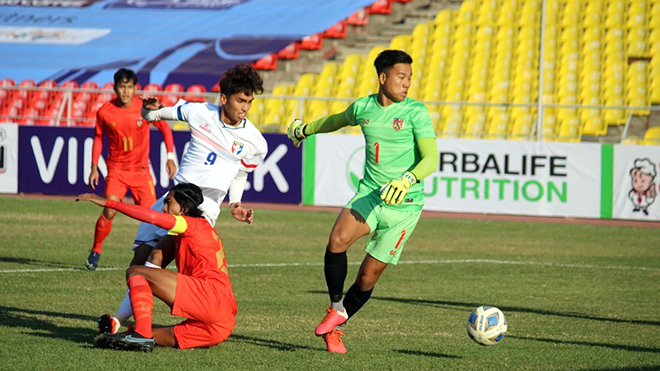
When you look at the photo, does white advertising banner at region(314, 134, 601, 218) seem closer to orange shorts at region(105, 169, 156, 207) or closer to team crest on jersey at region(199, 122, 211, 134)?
orange shorts at region(105, 169, 156, 207)

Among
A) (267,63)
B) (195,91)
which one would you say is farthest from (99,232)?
(267,63)

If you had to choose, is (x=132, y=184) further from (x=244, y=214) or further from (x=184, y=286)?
(x=184, y=286)

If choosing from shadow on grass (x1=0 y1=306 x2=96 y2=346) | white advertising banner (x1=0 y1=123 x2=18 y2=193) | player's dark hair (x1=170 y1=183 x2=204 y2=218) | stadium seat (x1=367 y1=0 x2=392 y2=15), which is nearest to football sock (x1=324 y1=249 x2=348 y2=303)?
player's dark hair (x1=170 y1=183 x2=204 y2=218)

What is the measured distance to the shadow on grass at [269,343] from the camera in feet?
24.0

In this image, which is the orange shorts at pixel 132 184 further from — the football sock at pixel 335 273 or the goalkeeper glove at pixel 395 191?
the goalkeeper glove at pixel 395 191

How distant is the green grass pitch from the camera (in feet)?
22.9

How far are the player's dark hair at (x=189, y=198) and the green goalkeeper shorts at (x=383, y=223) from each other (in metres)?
1.17

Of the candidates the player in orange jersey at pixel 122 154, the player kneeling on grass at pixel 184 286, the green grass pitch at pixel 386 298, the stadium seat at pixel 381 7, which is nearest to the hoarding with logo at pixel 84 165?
the green grass pitch at pixel 386 298

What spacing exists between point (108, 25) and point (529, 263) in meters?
22.2

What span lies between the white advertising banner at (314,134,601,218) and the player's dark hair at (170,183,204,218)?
40.4 ft

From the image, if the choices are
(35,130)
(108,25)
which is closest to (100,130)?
(35,130)

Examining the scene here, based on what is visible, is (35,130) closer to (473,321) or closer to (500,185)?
(500,185)

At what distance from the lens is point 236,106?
757 cm

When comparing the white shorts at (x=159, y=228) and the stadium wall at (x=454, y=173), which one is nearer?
the white shorts at (x=159, y=228)
